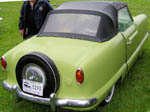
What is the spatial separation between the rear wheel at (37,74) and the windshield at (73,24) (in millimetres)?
905

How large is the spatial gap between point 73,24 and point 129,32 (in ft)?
3.83

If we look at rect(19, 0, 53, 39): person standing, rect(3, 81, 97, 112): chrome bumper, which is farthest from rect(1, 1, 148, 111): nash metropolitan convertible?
rect(19, 0, 53, 39): person standing

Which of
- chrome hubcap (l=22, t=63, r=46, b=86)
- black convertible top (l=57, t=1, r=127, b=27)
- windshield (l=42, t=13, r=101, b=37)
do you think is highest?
black convertible top (l=57, t=1, r=127, b=27)

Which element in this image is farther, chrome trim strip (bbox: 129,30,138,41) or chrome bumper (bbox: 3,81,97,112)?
chrome trim strip (bbox: 129,30,138,41)

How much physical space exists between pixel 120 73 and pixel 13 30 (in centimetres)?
637

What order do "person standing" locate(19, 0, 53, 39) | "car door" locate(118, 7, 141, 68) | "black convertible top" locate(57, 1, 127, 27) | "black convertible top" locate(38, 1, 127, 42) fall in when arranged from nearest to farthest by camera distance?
"black convertible top" locate(38, 1, 127, 42) < "black convertible top" locate(57, 1, 127, 27) < "car door" locate(118, 7, 141, 68) < "person standing" locate(19, 0, 53, 39)

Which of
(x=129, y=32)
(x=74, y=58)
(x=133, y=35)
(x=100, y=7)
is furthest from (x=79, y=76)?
(x=133, y=35)

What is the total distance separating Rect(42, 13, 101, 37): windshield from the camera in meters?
3.36

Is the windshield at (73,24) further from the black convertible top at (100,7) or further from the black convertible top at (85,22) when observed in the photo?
the black convertible top at (100,7)

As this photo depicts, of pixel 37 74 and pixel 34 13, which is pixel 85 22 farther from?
pixel 34 13

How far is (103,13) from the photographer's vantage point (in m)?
3.48

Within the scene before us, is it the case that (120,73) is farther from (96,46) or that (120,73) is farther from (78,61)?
(78,61)

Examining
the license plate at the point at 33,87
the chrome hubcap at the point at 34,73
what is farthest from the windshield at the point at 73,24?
the license plate at the point at 33,87

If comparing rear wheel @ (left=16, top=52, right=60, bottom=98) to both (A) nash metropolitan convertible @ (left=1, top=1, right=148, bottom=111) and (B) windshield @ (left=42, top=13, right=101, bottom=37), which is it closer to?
(A) nash metropolitan convertible @ (left=1, top=1, right=148, bottom=111)
